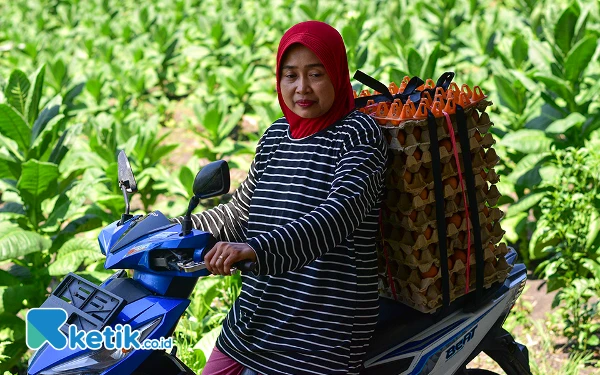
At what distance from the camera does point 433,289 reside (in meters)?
2.75

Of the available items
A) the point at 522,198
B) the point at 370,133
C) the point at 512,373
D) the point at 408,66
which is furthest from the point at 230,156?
the point at 370,133

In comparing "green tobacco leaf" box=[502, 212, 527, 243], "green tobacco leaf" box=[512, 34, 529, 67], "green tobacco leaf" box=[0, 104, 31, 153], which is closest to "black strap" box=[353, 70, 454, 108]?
"green tobacco leaf" box=[0, 104, 31, 153]

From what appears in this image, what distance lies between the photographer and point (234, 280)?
459 cm

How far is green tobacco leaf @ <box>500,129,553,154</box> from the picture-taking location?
498 centimetres

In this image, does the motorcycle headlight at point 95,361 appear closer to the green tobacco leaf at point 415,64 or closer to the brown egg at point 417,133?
the brown egg at point 417,133

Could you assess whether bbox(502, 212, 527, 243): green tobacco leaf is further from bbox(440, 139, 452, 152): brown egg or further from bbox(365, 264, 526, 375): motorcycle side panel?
bbox(440, 139, 452, 152): brown egg

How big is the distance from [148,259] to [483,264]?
127cm

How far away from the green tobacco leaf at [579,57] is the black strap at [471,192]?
97.9 inches

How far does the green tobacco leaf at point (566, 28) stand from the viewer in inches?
198

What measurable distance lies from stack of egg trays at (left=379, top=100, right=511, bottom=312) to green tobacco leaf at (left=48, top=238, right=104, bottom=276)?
6.60ft

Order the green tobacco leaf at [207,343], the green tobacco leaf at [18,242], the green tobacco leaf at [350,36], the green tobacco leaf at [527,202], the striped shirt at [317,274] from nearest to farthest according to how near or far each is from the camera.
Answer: the striped shirt at [317,274] → the green tobacco leaf at [207,343] → the green tobacco leaf at [18,242] → the green tobacco leaf at [527,202] → the green tobacco leaf at [350,36]

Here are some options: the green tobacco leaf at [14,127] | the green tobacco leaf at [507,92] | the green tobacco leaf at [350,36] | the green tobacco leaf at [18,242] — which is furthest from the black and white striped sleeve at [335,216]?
the green tobacco leaf at [350,36]

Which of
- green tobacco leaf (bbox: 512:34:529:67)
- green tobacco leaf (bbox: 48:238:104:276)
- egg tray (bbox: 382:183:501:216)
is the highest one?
green tobacco leaf (bbox: 512:34:529:67)

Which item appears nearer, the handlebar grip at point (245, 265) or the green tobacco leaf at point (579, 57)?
the handlebar grip at point (245, 265)
